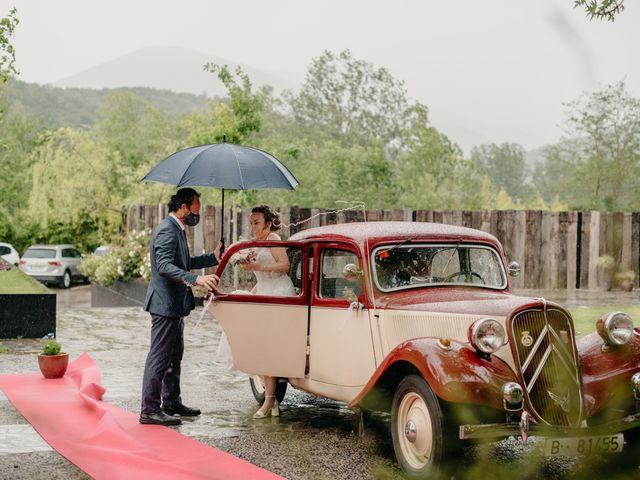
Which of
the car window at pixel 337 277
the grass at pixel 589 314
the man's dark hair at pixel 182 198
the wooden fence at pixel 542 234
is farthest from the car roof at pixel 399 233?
the wooden fence at pixel 542 234

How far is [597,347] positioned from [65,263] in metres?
29.6

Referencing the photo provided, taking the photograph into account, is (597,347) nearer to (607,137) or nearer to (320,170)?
(607,137)

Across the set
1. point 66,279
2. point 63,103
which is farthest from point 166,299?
point 63,103

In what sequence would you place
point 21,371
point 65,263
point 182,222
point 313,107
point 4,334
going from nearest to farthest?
point 182,222
point 21,371
point 4,334
point 65,263
point 313,107

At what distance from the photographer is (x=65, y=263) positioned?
109 feet

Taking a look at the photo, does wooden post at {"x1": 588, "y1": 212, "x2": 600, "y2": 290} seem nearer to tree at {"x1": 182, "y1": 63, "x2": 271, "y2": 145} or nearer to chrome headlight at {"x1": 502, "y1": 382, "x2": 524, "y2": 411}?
tree at {"x1": 182, "y1": 63, "x2": 271, "y2": 145}

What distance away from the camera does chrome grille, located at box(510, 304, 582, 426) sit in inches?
220

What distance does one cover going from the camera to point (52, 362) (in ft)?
30.3

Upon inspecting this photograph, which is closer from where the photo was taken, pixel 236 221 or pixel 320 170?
pixel 236 221

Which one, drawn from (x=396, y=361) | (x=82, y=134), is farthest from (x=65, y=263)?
(x=396, y=361)

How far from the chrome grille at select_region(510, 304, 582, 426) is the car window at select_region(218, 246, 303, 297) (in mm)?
2390

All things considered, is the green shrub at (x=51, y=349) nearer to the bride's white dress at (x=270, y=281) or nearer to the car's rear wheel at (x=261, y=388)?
the car's rear wheel at (x=261, y=388)

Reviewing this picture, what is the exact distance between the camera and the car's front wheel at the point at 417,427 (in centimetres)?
550

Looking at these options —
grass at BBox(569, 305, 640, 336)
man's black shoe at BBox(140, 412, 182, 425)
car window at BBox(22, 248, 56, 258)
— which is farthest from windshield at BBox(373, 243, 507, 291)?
car window at BBox(22, 248, 56, 258)
